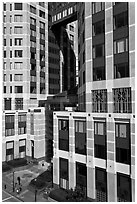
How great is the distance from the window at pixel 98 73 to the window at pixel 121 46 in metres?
3.56

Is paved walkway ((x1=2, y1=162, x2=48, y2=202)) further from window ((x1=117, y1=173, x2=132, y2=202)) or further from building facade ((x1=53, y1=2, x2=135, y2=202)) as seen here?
window ((x1=117, y1=173, x2=132, y2=202))

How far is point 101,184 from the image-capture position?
27.8m

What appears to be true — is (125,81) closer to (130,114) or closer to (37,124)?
(130,114)

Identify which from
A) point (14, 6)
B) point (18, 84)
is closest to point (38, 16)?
point (14, 6)

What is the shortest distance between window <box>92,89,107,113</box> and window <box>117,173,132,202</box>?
32.3 feet

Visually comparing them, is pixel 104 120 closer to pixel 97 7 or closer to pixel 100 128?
pixel 100 128

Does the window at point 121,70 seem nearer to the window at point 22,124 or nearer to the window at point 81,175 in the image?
the window at point 81,175

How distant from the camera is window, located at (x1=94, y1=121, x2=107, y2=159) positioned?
28016 millimetres

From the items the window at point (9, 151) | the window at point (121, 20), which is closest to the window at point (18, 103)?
the window at point (9, 151)

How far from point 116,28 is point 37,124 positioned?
109ft

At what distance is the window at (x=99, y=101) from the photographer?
29781mm

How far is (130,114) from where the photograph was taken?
989 inches

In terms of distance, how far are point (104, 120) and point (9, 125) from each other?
3105cm

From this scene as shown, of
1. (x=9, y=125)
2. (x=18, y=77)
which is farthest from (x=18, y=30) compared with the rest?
(x=9, y=125)
